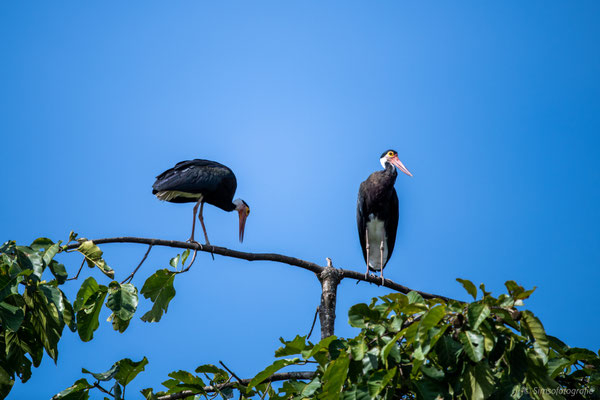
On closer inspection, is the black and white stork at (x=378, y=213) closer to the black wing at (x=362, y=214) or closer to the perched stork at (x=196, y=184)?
the black wing at (x=362, y=214)

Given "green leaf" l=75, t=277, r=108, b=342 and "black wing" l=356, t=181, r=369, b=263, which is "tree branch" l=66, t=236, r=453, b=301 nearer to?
"green leaf" l=75, t=277, r=108, b=342

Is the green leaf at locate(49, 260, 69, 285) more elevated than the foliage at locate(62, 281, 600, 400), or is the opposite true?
the green leaf at locate(49, 260, 69, 285)

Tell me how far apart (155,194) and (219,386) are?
147 inches

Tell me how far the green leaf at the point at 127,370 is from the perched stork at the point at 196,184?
3.36 meters

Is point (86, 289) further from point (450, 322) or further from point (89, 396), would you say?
point (450, 322)

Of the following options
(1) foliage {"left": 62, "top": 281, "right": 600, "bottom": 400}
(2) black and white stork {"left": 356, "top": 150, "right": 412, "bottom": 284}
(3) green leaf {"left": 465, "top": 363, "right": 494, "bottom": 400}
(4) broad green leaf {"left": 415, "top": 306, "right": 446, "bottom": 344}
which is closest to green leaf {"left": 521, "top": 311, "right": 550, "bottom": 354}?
(1) foliage {"left": 62, "top": 281, "right": 600, "bottom": 400}

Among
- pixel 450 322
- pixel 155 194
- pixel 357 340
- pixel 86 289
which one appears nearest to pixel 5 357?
pixel 86 289

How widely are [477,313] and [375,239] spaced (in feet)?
18.0

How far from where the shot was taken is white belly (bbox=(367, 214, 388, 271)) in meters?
7.46

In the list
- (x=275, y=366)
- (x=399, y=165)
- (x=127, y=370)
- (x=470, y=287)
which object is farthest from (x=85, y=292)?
(x=399, y=165)

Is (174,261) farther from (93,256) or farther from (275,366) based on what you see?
(275,366)

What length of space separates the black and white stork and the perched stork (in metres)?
1.67

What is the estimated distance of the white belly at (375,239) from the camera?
7457 mm

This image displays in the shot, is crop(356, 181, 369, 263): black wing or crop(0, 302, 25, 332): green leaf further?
crop(356, 181, 369, 263): black wing
